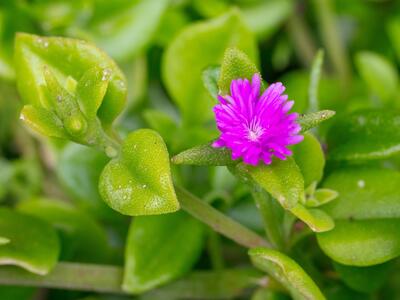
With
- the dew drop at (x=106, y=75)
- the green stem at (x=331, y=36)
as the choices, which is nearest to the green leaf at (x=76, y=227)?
the dew drop at (x=106, y=75)

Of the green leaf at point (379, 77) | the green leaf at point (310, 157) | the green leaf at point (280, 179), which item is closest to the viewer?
the green leaf at point (280, 179)

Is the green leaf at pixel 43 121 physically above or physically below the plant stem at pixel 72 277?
above

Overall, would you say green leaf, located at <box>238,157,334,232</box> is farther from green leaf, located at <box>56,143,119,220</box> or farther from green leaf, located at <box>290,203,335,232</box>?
green leaf, located at <box>56,143,119,220</box>

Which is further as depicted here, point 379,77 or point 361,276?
point 379,77

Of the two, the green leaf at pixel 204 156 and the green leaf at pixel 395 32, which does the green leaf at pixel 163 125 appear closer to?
the green leaf at pixel 204 156

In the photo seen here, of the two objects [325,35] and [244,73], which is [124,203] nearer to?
[244,73]

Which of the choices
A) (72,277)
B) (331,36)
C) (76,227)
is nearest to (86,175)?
(76,227)

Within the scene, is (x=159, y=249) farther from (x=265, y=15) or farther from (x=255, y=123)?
(x=265, y=15)

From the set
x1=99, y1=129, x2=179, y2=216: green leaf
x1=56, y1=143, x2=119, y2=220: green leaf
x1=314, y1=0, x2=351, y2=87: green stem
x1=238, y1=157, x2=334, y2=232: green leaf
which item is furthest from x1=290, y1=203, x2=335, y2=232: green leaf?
x1=314, y1=0, x2=351, y2=87: green stem
